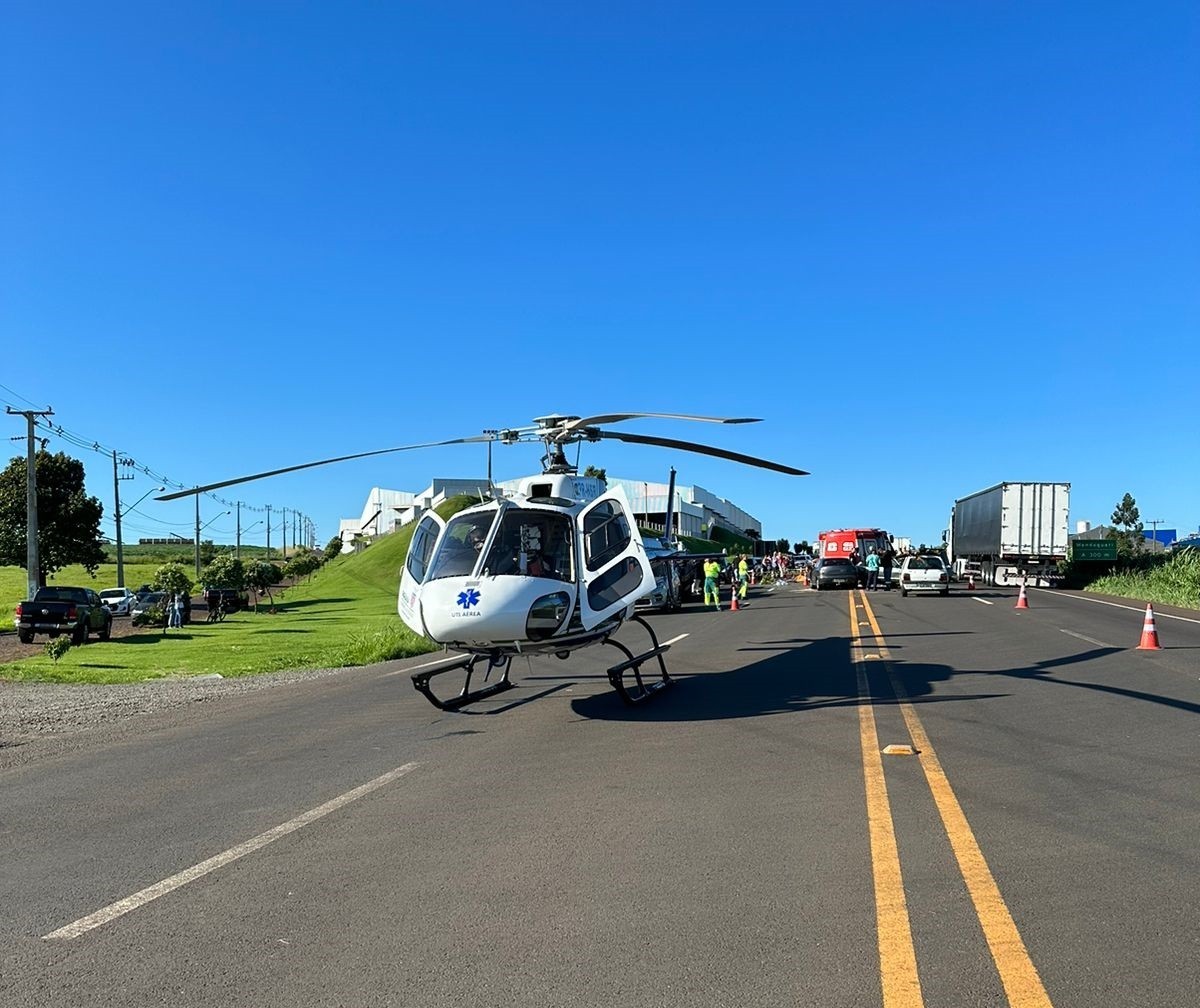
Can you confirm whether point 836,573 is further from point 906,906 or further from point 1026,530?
point 906,906

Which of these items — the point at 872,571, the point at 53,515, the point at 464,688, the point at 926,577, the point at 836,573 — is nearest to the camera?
the point at 464,688

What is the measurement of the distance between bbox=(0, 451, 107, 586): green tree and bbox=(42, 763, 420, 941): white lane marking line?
55839mm

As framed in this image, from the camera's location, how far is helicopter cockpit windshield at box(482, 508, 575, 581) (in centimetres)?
1029

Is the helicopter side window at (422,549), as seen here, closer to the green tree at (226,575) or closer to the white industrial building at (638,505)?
the green tree at (226,575)

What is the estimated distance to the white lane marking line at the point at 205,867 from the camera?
473cm

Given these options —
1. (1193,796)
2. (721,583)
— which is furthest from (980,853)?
(721,583)

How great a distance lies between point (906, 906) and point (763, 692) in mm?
7275

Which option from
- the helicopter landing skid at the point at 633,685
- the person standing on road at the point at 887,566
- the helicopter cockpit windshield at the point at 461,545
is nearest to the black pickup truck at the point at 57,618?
the helicopter cockpit windshield at the point at 461,545

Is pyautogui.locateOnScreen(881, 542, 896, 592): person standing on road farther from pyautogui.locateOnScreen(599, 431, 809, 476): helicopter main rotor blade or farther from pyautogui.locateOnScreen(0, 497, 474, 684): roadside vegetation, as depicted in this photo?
pyautogui.locateOnScreen(599, 431, 809, 476): helicopter main rotor blade

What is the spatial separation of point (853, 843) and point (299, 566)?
247ft

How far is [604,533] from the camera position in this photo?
36.5ft

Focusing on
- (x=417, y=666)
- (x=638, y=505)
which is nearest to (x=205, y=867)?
(x=417, y=666)

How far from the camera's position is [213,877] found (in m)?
5.42

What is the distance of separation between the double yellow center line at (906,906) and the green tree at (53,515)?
58.0 metres
